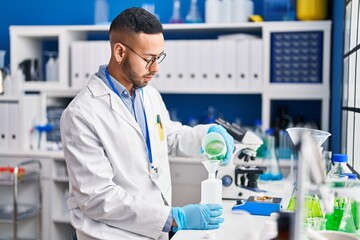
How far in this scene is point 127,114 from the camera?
69.3 inches

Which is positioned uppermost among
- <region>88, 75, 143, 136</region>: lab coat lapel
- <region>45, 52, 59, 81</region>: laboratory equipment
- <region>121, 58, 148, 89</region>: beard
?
<region>45, 52, 59, 81</region>: laboratory equipment

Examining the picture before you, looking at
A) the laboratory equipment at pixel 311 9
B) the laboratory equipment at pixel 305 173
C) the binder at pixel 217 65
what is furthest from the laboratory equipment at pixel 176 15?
the laboratory equipment at pixel 305 173

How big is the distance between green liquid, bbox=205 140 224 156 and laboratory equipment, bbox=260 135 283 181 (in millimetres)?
888

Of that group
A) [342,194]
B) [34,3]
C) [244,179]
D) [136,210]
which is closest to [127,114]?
[136,210]

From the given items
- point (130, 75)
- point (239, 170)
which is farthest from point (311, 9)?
point (130, 75)

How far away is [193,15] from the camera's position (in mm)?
3449

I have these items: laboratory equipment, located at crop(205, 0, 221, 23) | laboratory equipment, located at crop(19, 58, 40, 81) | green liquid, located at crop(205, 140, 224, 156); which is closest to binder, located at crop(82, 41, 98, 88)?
laboratory equipment, located at crop(19, 58, 40, 81)

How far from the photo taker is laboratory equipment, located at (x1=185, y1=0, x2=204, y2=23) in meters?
3.44

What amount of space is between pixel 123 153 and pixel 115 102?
0.63 ft

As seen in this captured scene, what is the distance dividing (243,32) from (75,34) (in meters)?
1.27

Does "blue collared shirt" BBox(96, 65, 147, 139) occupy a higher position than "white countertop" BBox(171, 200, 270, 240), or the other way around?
"blue collared shirt" BBox(96, 65, 147, 139)

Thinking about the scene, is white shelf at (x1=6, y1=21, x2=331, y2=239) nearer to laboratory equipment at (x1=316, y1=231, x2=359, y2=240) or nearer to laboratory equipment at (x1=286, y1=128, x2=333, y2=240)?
laboratory equipment at (x1=316, y1=231, x2=359, y2=240)

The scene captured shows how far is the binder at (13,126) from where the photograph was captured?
343 centimetres

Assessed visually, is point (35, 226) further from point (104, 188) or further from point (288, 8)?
point (288, 8)
